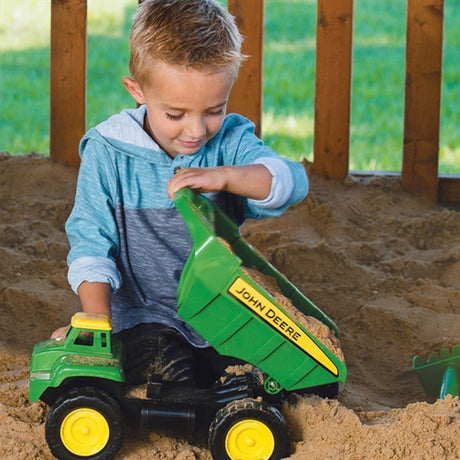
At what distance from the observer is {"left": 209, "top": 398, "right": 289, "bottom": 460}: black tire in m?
2.08

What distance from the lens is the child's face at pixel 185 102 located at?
7.02ft

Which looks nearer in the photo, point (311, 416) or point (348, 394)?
point (311, 416)

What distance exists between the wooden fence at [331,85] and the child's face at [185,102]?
5.52 feet

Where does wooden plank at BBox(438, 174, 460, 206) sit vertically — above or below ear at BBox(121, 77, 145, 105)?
below

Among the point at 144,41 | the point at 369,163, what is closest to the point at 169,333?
the point at 144,41

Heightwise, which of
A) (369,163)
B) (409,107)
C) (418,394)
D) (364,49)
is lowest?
(418,394)

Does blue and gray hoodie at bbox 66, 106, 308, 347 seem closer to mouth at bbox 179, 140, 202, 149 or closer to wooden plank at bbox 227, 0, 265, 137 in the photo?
mouth at bbox 179, 140, 202, 149

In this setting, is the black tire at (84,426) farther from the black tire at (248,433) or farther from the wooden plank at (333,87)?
the wooden plank at (333,87)

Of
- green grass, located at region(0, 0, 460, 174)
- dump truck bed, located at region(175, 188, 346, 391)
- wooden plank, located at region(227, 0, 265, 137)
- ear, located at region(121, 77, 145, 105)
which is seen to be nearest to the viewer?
dump truck bed, located at region(175, 188, 346, 391)

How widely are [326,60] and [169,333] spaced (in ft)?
6.27

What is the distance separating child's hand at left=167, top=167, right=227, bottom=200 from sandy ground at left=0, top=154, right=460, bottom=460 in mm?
569

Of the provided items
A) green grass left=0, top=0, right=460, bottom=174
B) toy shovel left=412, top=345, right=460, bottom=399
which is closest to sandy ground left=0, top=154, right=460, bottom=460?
toy shovel left=412, top=345, right=460, bottom=399

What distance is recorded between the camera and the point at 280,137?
5188 millimetres

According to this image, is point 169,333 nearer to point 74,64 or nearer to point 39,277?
point 39,277
